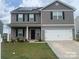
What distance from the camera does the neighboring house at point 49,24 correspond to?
34.2 m

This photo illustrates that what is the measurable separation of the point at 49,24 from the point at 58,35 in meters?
2.44

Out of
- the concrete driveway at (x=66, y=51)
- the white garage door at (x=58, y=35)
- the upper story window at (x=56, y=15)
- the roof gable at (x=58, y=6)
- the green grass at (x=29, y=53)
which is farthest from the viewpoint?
the roof gable at (x=58, y=6)

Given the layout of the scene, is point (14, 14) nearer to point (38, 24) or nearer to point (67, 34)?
point (38, 24)

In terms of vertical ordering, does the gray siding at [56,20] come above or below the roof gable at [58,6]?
below

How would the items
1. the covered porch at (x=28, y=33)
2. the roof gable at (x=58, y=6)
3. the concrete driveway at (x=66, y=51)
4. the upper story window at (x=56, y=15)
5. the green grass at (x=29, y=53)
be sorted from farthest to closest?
the covered porch at (x=28, y=33) → the roof gable at (x=58, y=6) → the upper story window at (x=56, y=15) → the concrete driveway at (x=66, y=51) → the green grass at (x=29, y=53)

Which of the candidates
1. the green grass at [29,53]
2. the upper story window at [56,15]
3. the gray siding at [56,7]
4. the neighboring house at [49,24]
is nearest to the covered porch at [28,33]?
the neighboring house at [49,24]

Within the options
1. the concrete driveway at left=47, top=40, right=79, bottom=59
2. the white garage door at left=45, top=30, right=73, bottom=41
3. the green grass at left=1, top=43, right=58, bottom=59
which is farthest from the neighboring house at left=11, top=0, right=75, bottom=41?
the green grass at left=1, top=43, right=58, bottom=59

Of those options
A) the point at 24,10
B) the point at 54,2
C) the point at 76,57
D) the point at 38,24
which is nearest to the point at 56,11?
the point at 54,2

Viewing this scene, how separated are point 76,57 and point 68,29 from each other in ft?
58.8

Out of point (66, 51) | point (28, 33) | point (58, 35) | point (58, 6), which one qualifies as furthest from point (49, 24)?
point (66, 51)

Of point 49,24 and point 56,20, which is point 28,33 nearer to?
point 49,24

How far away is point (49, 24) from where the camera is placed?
3422 centimetres

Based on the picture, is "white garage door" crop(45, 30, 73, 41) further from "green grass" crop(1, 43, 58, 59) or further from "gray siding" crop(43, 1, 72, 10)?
"green grass" crop(1, 43, 58, 59)

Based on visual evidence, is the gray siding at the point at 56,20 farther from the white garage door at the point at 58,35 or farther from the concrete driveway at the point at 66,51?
the concrete driveway at the point at 66,51
